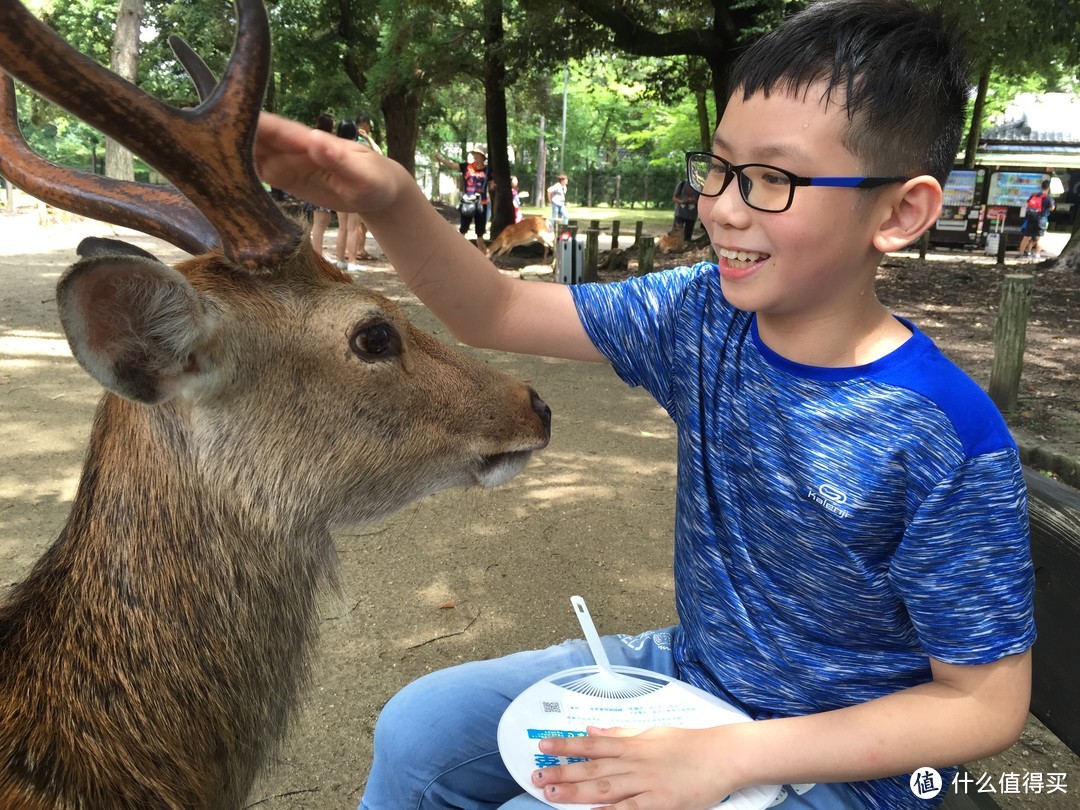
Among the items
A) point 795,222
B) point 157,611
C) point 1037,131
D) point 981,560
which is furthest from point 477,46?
point 1037,131

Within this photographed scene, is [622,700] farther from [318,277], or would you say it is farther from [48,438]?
[48,438]

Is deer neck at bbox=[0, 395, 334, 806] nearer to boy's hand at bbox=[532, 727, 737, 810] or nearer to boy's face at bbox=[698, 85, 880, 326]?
boy's hand at bbox=[532, 727, 737, 810]

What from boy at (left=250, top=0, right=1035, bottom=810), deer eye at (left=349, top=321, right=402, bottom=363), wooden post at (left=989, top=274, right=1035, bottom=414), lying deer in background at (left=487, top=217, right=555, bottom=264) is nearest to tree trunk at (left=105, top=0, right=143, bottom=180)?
lying deer in background at (left=487, top=217, right=555, bottom=264)

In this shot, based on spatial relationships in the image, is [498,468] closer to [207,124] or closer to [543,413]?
[543,413]

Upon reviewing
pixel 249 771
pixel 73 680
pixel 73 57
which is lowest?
pixel 249 771

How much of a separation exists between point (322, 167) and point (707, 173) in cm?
86

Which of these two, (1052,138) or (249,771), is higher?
(1052,138)

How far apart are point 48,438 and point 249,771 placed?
172 inches

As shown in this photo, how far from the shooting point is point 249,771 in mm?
1906

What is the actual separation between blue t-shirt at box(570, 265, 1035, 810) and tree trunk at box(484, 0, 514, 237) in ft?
46.0

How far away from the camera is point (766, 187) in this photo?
1591mm

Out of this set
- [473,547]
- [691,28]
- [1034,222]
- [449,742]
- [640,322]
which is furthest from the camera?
[1034,222]

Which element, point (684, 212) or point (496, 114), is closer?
point (496, 114)

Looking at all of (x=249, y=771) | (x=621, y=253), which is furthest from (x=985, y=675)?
(x=621, y=253)
